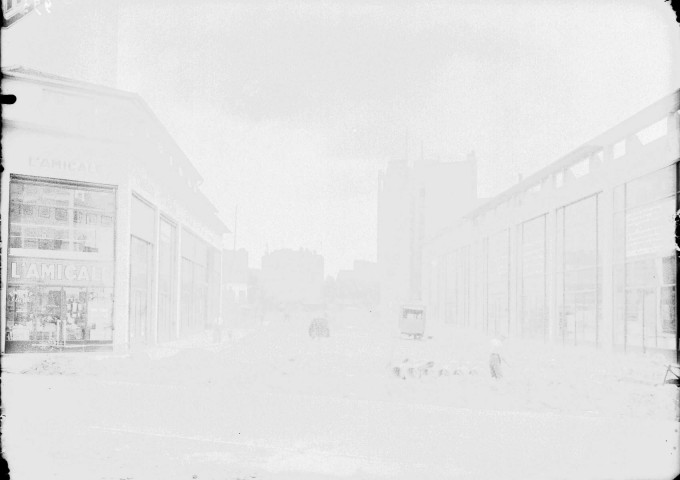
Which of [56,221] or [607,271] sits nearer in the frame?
[56,221]

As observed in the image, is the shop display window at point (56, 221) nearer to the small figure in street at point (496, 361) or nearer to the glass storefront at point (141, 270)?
the glass storefront at point (141, 270)

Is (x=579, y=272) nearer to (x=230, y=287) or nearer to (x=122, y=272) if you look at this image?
(x=122, y=272)

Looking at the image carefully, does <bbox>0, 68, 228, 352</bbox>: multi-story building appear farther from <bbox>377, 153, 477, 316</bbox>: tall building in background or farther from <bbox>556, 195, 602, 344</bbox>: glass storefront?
<bbox>377, 153, 477, 316</bbox>: tall building in background

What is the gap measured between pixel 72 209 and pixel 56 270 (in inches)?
80.3

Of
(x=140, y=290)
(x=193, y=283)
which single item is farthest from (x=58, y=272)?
(x=193, y=283)

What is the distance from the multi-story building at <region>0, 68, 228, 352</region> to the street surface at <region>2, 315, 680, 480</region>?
1.58 m

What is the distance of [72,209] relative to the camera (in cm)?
2042

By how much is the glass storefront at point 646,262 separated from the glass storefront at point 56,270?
61.0 ft

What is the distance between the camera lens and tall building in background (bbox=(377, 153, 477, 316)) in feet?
190

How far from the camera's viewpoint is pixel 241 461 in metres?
8.96

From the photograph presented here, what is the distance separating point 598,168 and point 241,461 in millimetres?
23695

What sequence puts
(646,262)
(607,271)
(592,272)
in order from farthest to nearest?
1. (592,272)
2. (607,271)
3. (646,262)

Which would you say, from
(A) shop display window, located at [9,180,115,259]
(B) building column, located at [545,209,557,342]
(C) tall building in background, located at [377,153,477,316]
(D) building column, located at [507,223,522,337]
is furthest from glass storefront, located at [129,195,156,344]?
(C) tall building in background, located at [377,153,477,316]

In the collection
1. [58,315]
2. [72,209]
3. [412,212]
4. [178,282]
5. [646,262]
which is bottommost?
[58,315]
